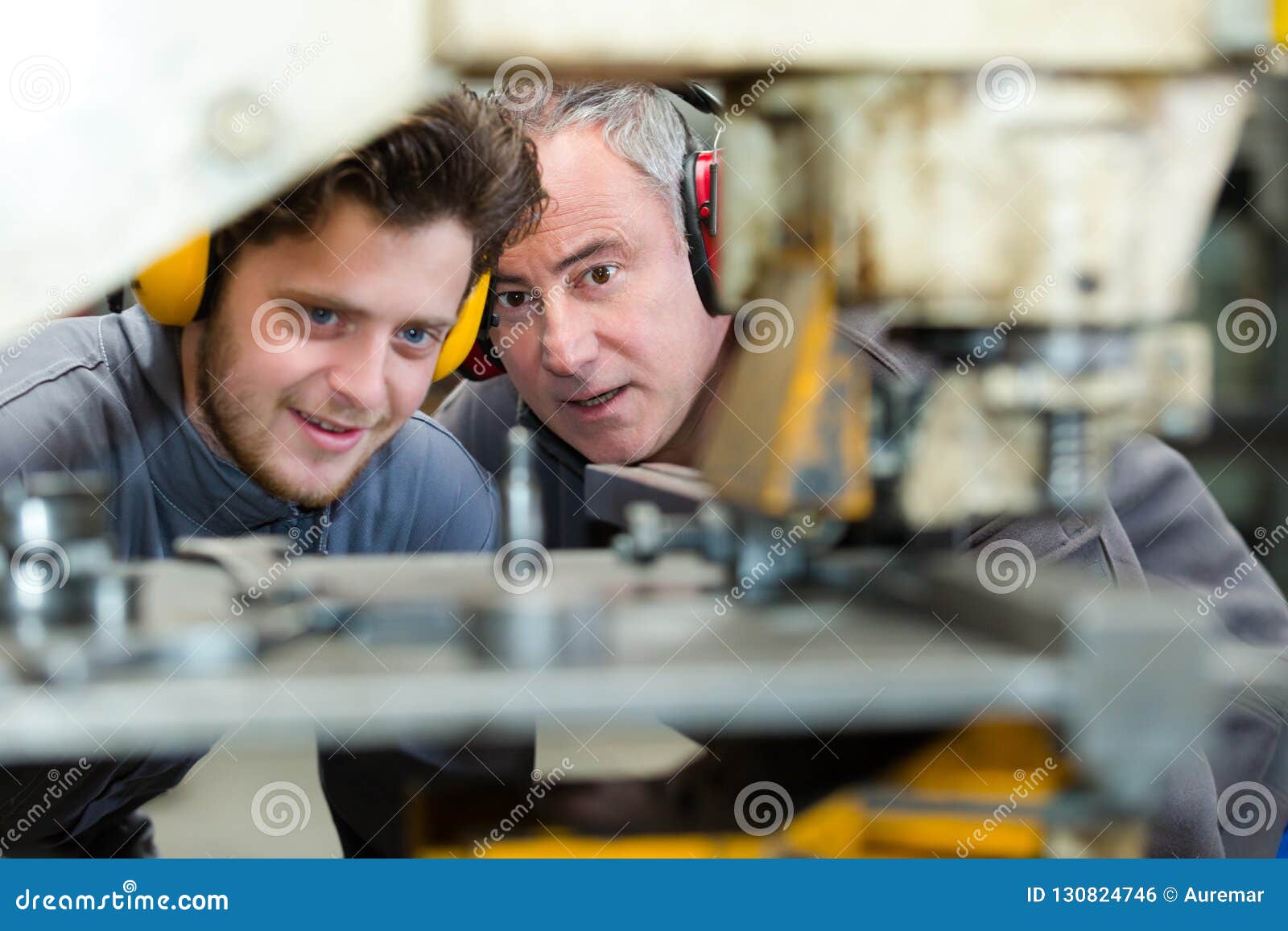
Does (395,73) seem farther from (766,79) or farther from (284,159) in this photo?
(766,79)

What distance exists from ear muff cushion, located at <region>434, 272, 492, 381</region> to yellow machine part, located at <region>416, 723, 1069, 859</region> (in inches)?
24.5

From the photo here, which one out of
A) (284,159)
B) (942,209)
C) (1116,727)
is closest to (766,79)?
(942,209)

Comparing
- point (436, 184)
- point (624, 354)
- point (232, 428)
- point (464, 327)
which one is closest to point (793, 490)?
point (624, 354)

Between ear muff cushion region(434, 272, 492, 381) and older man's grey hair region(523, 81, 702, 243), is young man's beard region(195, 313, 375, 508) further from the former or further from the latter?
older man's grey hair region(523, 81, 702, 243)

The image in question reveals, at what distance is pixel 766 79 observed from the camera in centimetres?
140

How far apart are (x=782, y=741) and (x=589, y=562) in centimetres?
34

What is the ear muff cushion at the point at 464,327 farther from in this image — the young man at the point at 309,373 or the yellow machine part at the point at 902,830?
the yellow machine part at the point at 902,830

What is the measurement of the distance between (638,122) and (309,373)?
0.52 meters

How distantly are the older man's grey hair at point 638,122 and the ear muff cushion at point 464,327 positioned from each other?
21 centimetres

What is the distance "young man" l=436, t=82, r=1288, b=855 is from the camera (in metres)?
1.37

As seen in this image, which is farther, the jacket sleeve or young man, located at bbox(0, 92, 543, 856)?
the jacket sleeve

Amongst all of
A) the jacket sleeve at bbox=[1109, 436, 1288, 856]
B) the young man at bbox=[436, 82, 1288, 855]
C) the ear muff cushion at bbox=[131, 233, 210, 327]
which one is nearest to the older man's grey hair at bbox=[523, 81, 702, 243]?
the young man at bbox=[436, 82, 1288, 855]

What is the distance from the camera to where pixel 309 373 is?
135cm

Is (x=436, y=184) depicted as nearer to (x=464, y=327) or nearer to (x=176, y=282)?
(x=464, y=327)
